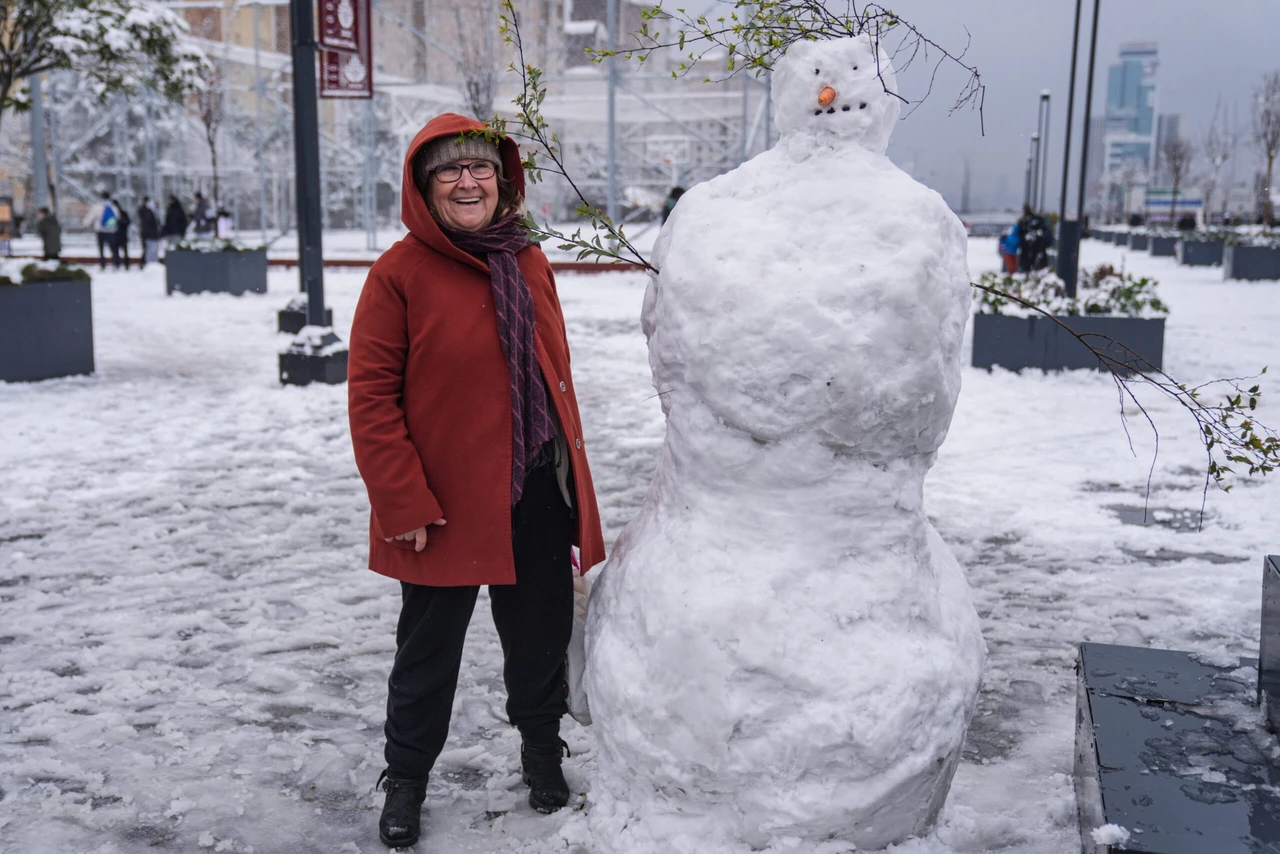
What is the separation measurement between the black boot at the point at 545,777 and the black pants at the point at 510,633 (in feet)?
0.40

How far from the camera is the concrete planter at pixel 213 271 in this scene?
16.7 meters

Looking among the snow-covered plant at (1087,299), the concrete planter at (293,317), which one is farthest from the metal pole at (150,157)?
the snow-covered plant at (1087,299)

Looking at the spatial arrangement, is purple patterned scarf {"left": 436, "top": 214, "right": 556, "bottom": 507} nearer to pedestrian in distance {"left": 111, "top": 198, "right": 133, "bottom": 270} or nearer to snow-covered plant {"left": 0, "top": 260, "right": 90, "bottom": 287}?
snow-covered plant {"left": 0, "top": 260, "right": 90, "bottom": 287}

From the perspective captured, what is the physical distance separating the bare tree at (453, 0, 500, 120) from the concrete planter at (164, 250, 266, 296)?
288 inches

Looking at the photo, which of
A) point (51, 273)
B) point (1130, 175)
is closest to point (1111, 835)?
point (51, 273)

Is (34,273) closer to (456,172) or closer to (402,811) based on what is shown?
(456,172)

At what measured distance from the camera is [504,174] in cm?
302

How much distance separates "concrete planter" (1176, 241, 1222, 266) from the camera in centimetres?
2483

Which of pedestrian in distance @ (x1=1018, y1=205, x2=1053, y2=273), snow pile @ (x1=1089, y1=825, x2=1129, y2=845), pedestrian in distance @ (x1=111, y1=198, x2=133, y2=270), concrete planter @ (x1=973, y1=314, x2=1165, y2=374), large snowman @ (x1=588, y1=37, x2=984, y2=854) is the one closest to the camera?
snow pile @ (x1=1089, y1=825, x2=1129, y2=845)

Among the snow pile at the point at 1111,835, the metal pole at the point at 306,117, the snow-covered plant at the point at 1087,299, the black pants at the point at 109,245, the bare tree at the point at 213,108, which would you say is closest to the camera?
the snow pile at the point at 1111,835

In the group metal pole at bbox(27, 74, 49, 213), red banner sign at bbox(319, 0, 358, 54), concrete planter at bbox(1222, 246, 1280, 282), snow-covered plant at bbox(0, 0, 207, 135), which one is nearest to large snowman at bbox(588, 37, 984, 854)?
red banner sign at bbox(319, 0, 358, 54)

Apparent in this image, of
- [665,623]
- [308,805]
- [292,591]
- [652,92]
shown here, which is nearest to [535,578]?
[665,623]

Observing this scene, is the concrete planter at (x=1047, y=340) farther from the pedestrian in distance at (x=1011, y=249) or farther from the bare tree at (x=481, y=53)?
the bare tree at (x=481, y=53)

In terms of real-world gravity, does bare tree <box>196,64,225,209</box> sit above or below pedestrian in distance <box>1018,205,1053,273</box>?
above
